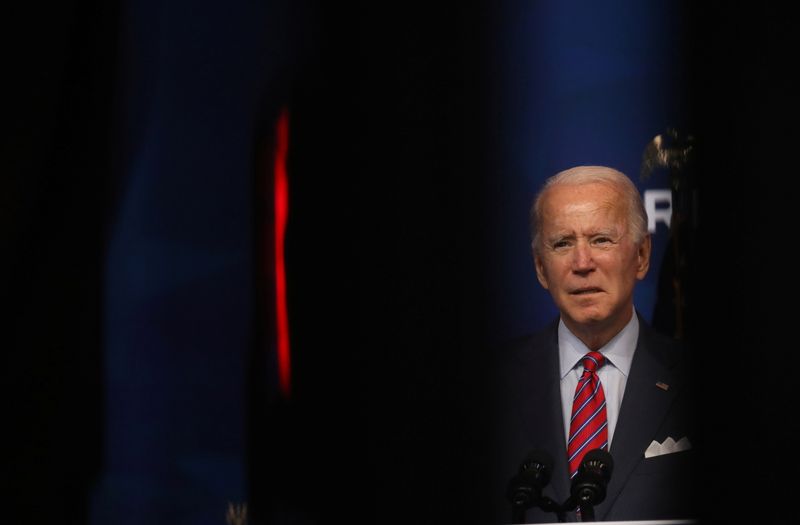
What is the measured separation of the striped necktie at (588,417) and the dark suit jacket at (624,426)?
0.09 feet

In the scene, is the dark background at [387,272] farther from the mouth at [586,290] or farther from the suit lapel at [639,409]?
the mouth at [586,290]

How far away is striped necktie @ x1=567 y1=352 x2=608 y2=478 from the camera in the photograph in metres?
2.88

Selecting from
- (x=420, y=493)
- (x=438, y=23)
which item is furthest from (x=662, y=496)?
(x=438, y=23)

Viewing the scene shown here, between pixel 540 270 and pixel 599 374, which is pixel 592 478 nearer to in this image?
pixel 599 374

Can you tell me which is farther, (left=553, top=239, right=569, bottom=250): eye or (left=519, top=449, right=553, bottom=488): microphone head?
(left=553, top=239, right=569, bottom=250): eye

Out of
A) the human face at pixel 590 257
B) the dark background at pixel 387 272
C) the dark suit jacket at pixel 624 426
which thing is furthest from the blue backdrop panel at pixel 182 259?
the human face at pixel 590 257

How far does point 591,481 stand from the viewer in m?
2.78

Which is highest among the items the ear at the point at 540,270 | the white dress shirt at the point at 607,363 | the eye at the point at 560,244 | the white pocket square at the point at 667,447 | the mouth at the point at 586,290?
the eye at the point at 560,244

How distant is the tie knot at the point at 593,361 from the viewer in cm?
293

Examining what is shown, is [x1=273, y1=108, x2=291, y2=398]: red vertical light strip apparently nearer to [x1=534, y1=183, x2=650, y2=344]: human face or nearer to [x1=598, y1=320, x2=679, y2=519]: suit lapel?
[x1=534, y1=183, x2=650, y2=344]: human face

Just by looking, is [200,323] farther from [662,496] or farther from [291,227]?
[662,496]

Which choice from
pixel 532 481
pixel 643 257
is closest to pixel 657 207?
pixel 643 257

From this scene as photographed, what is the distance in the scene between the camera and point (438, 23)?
2.99 meters

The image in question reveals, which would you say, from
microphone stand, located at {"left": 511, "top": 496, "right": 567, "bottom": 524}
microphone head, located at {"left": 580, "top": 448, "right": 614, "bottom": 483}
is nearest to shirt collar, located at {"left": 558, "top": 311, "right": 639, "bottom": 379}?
microphone head, located at {"left": 580, "top": 448, "right": 614, "bottom": 483}
